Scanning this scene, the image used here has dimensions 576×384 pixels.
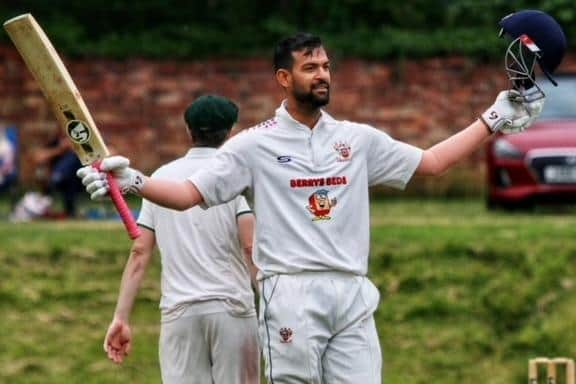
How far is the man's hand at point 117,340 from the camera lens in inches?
321

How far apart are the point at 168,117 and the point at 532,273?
806 cm

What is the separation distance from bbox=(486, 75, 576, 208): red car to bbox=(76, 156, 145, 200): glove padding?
387 inches

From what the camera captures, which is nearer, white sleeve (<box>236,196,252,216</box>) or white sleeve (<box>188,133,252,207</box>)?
white sleeve (<box>188,133,252,207</box>)

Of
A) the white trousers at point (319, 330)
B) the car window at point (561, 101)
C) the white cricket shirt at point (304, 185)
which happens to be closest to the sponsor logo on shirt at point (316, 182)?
the white cricket shirt at point (304, 185)

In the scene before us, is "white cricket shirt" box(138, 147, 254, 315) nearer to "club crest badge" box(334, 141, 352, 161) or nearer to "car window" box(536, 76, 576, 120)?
"club crest badge" box(334, 141, 352, 161)

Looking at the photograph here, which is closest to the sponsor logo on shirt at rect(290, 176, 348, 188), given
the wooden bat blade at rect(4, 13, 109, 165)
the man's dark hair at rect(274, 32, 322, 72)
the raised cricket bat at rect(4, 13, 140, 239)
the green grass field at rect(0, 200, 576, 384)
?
the man's dark hair at rect(274, 32, 322, 72)

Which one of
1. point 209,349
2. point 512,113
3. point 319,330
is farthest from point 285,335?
point 512,113

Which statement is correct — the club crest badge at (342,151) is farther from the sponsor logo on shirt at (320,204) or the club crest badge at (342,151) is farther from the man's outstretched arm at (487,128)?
the man's outstretched arm at (487,128)

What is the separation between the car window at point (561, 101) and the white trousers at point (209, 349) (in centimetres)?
937

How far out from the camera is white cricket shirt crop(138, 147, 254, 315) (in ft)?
26.1

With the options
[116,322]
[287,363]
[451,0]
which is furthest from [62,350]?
[451,0]

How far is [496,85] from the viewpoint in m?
21.1

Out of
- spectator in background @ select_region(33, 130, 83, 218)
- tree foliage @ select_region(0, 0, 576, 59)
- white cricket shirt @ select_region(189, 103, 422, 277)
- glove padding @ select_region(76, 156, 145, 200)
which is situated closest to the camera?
glove padding @ select_region(76, 156, 145, 200)

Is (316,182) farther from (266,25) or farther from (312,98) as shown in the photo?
(266,25)
